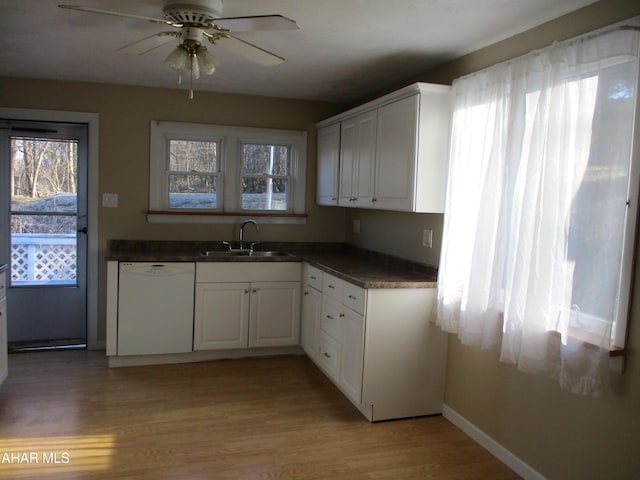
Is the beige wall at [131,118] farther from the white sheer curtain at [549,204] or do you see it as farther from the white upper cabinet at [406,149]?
the white sheer curtain at [549,204]

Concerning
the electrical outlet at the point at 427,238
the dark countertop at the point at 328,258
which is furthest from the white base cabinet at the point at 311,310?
the electrical outlet at the point at 427,238

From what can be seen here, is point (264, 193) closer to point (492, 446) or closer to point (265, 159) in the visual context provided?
point (265, 159)

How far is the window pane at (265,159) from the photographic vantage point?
15.6 feet

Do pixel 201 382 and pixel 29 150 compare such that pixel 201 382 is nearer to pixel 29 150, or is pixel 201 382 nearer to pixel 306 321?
pixel 306 321

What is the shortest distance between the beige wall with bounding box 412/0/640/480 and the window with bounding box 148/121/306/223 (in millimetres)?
1976

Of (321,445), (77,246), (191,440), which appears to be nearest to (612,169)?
(321,445)

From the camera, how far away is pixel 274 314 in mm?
4324

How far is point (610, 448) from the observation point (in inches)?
84.0

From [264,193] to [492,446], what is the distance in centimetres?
291

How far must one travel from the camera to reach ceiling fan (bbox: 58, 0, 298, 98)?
7.54 feet

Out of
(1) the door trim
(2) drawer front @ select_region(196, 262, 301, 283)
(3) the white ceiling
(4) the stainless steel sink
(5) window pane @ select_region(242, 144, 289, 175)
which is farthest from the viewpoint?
(5) window pane @ select_region(242, 144, 289, 175)

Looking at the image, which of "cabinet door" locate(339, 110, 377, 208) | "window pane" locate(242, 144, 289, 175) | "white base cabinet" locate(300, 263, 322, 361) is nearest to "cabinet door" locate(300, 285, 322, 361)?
"white base cabinet" locate(300, 263, 322, 361)

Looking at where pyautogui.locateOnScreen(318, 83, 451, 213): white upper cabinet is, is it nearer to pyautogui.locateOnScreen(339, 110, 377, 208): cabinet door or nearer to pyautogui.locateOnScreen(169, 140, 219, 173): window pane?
pyautogui.locateOnScreen(339, 110, 377, 208): cabinet door

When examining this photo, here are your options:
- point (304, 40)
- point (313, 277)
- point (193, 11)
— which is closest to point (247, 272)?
point (313, 277)
